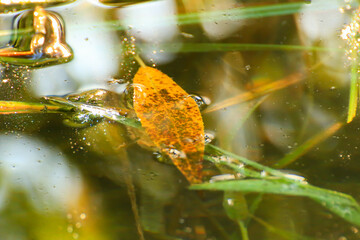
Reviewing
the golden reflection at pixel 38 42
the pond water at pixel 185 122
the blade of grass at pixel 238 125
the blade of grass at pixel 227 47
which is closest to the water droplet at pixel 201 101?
the pond water at pixel 185 122

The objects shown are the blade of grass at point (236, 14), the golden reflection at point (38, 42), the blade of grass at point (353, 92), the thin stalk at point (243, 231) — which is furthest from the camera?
the blade of grass at point (236, 14)

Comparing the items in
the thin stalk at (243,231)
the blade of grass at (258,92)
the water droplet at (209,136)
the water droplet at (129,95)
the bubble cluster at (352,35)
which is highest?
the bubble cluster at (352,35)

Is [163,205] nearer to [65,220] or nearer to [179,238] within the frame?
[179,238]

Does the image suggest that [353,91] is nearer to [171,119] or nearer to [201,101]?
[201,101]

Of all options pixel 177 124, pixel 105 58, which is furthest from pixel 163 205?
pixel 105 58

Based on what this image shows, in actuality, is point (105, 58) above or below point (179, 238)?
above

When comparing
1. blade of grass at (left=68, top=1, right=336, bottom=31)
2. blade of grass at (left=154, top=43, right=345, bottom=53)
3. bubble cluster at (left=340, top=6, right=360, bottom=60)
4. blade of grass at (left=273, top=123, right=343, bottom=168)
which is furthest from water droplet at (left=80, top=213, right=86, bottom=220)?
bubble cluster at (left=340, top=6, right=360, bottom=60)

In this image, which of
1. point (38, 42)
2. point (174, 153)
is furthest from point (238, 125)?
point (38, 42)

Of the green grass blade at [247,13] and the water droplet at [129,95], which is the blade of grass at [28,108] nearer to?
the water droplet at [129,95]
